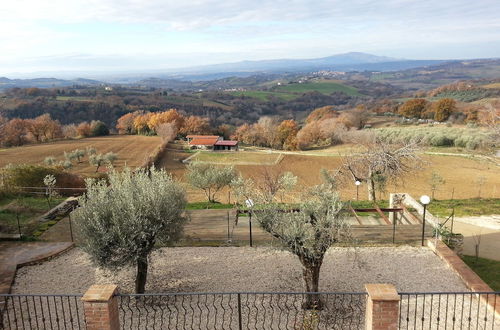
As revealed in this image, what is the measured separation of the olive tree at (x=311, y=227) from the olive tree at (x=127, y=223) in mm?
2291

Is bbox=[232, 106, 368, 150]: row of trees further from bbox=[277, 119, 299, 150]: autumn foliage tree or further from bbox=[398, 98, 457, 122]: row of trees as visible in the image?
bbox=[398, 98, 457, 122]: row of trees

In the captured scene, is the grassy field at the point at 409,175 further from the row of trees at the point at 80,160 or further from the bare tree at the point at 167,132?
the bare tree at the point at 167,132

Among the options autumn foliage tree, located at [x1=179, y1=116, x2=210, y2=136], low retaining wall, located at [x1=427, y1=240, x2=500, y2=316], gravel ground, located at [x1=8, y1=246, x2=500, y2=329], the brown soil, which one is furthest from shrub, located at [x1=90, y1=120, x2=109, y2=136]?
low retaining wall, located at [x1=427, y1=240, x2=500, y2=316]

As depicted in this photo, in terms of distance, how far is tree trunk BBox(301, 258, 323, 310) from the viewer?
846cm

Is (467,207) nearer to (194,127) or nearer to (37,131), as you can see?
(194,127)

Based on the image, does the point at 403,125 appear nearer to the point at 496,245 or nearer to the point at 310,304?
the point at 496,245

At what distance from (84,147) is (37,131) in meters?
16.5

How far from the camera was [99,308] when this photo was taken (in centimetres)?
642

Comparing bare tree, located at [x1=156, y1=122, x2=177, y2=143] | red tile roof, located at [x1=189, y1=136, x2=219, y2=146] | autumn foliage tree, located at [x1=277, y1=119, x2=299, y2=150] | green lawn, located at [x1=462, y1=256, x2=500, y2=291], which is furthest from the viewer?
autumn foliage tree, located at [x1=277, y1=119, x2=299, y2=150]

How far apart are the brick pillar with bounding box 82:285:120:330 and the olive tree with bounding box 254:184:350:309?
3.54m

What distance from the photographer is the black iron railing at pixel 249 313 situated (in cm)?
825

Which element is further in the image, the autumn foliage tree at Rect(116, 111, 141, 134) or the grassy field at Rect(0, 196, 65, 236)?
the autumn foliage tree at Rect(116, 111, 141, 134)

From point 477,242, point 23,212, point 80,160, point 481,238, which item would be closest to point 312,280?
point 477,242

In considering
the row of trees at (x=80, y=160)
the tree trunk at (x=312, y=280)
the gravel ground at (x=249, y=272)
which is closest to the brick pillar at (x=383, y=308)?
the tree trunk at (x=312, y=280)
